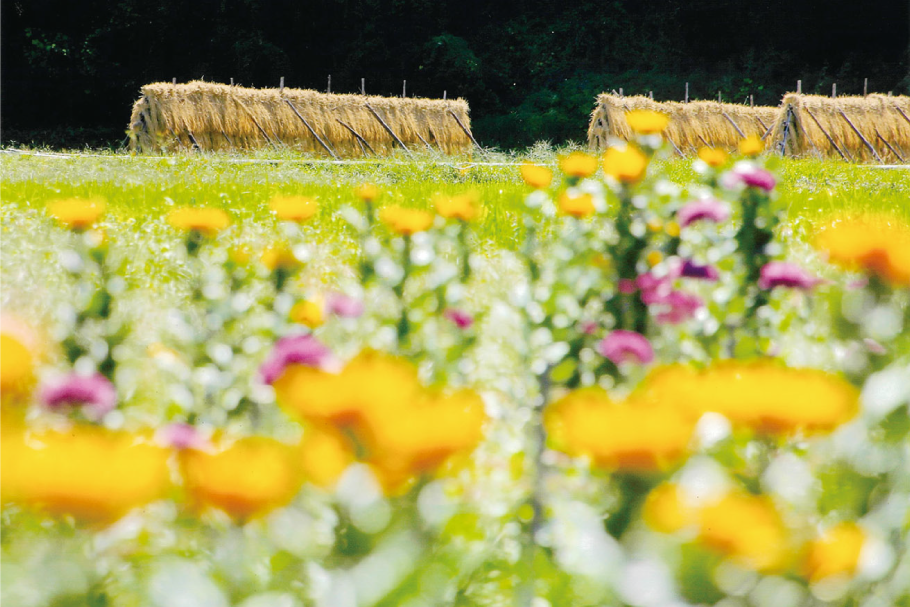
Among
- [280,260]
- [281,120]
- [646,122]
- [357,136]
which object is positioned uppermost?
[646,122]

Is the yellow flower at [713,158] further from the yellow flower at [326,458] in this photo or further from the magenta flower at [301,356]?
the yellow flower at [326,458]

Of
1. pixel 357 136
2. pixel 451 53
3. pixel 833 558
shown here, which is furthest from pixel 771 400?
pixel 451 53

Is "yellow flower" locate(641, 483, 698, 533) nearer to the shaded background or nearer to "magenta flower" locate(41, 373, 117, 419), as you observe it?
"magenta flower" locate(41, 373, 117, 419)

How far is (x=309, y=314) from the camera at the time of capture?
1.34 m

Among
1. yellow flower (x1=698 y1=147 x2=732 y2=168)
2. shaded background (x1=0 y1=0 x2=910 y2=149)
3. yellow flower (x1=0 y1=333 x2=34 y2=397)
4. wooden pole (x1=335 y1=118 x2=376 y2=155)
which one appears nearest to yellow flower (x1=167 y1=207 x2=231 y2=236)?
yellow flower (x1=0 y1=333 x2=34 y2=397)

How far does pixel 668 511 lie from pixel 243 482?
283 mm

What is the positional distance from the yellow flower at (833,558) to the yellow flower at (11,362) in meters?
0.63

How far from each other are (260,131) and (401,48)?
1166 centimetres

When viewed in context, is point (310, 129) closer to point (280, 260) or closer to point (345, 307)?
point (280, 260)

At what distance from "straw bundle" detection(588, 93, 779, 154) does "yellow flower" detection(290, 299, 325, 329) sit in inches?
542

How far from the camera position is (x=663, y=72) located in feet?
82.6

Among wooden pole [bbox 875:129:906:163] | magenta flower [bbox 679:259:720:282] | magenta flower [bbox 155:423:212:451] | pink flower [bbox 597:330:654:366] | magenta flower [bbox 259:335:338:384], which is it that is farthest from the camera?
wooden pole [bbox 875:129:906:163]

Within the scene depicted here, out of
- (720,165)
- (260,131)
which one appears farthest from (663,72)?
(720,165)

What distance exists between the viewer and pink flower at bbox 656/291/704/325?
162 centimetres
